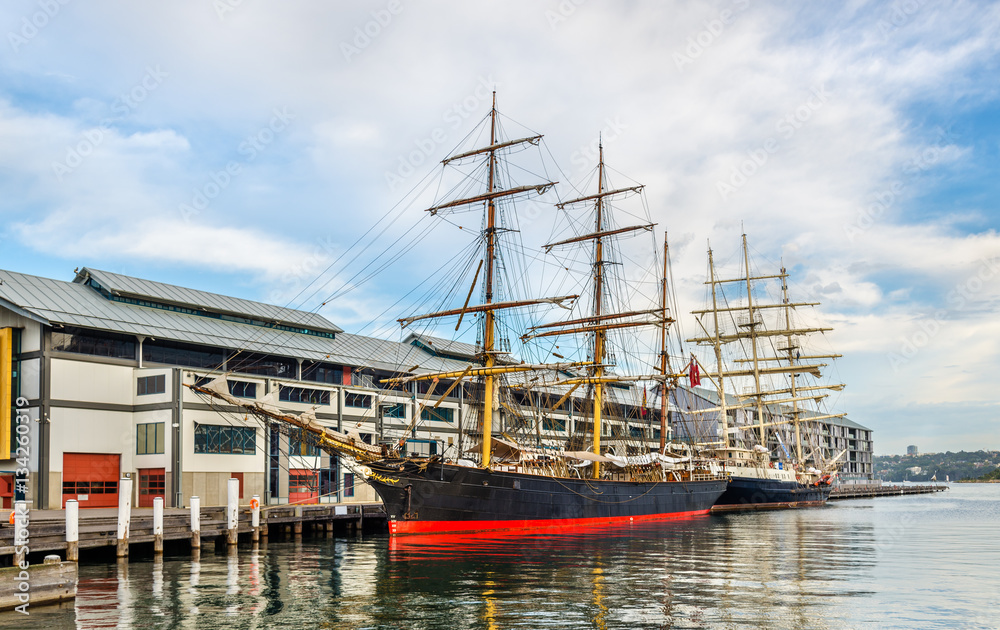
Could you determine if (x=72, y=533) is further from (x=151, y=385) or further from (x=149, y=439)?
(x=151, y=385)

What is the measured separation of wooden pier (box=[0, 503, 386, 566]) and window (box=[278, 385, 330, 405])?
11645mm

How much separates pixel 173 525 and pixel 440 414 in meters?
36.3

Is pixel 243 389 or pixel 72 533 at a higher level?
pixel 243 389

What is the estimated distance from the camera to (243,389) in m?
56.7

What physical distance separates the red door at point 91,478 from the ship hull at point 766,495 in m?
57.1

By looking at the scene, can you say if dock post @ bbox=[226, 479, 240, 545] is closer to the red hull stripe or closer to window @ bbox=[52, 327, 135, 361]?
the red hull stripe

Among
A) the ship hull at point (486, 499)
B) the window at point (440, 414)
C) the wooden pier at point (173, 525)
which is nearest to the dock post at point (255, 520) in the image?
the wooden pier at point (173, 525)

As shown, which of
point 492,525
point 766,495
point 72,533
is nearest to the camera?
point 72,533

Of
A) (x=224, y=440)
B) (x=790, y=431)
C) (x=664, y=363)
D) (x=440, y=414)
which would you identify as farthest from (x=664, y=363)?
(x=790, y=431)

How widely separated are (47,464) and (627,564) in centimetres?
3574

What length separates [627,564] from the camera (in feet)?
110

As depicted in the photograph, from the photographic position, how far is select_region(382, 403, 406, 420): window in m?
66.4

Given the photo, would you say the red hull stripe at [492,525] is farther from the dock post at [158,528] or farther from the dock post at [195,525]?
the dock post at [158,528]

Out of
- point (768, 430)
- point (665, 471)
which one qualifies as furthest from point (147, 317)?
point (768, 430)
